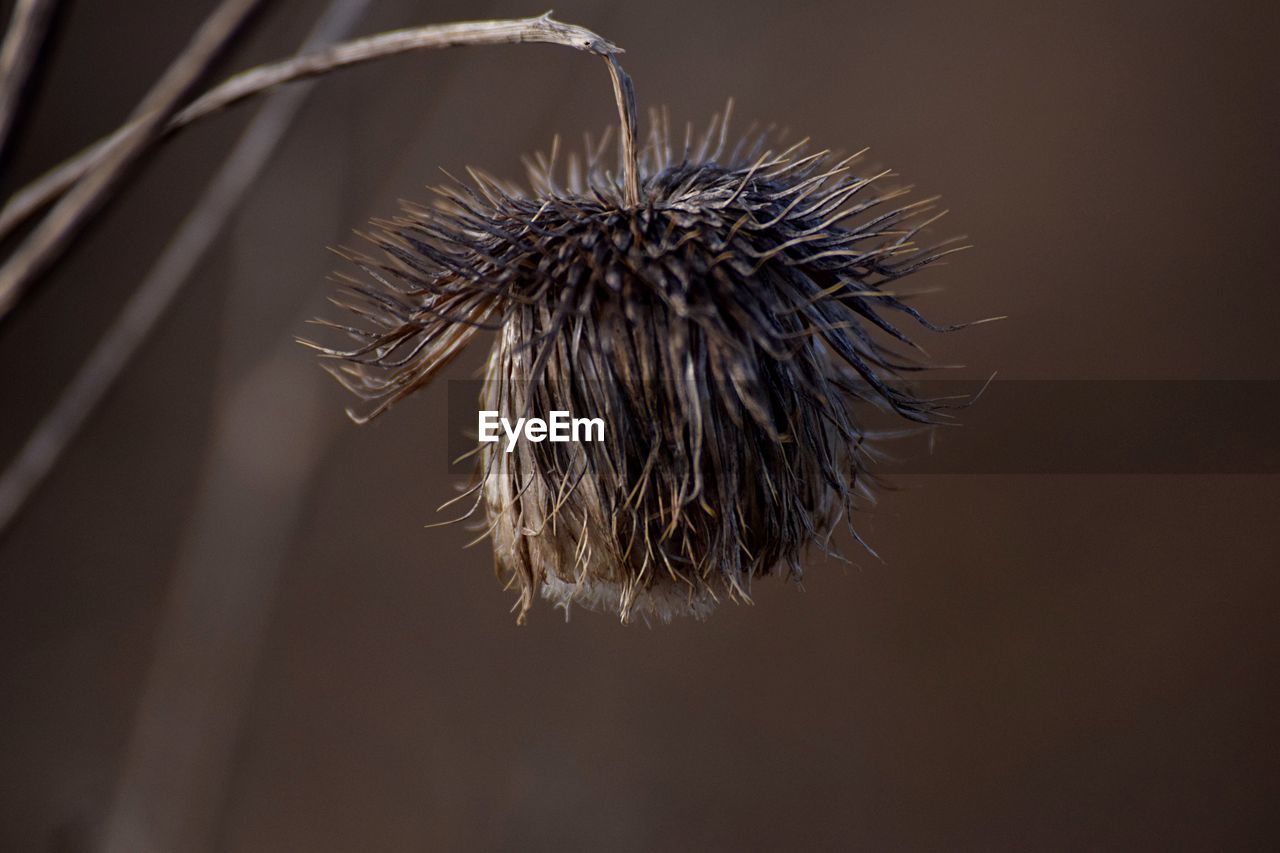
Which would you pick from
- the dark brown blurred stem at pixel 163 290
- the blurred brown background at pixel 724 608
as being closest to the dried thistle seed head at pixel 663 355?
the dark brown blurred stem at pixel 163 290

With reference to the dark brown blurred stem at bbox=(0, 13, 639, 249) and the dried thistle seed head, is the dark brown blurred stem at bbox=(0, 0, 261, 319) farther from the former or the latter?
the dried thistle seed head

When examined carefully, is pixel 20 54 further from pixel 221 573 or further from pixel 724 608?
pixel 724 608

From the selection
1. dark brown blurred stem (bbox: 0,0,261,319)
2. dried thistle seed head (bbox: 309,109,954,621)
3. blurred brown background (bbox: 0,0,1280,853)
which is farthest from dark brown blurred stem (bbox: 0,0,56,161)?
blurred brown background (bbox: 0,0,1280,853)

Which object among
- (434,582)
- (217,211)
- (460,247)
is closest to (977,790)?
(434,582)

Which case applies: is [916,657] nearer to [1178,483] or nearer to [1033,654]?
[1033,654]
